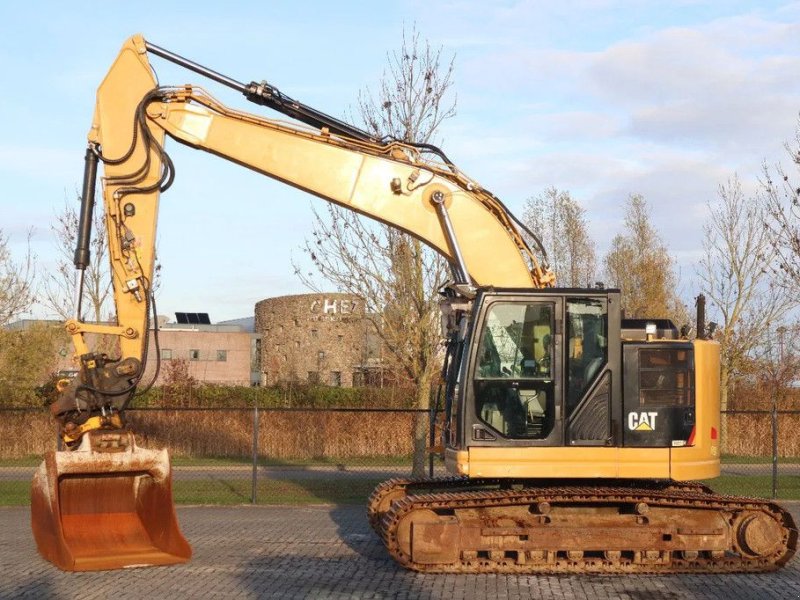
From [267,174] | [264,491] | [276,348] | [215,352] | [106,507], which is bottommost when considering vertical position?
[264,491]

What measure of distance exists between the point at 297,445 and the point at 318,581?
14851mm

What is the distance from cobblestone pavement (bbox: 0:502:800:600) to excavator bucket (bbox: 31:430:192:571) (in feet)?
0.82

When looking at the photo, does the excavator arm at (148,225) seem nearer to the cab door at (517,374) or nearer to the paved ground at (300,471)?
the cab door at (517,374)

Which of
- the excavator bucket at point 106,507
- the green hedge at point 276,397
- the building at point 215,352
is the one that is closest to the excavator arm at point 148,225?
the excavator bucket at point 106,507

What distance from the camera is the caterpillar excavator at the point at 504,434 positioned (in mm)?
10805

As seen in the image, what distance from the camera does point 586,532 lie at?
10984 mm

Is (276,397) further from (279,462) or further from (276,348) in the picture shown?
(276,348)

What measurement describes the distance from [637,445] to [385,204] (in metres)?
3.64

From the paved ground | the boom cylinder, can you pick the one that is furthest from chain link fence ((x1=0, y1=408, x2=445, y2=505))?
the boom cylinder

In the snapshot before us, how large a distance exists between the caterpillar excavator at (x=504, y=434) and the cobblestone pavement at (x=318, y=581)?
24 centimetres

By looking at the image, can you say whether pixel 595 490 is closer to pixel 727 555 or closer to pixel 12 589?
pixel 727 555

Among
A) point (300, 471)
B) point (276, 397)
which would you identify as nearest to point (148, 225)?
point (300, 471)

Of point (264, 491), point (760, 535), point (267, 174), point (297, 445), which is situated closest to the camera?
point (760, 535)

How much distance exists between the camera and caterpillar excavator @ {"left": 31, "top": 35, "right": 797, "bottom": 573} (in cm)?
1080
